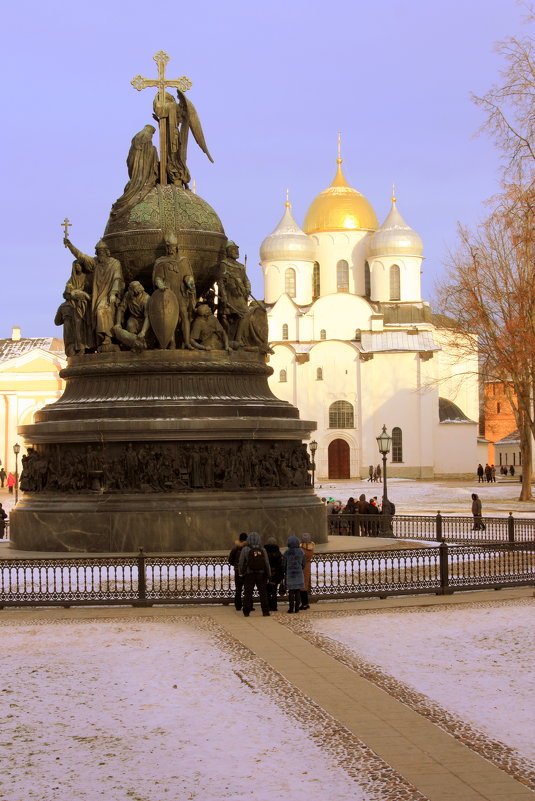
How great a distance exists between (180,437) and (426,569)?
4578 millimetres

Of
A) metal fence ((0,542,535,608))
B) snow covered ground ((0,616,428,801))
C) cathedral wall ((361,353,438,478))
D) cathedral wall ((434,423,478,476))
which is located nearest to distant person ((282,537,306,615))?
metal fence ((0,542,535,608))

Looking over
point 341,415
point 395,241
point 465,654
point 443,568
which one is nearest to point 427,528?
point 443,568

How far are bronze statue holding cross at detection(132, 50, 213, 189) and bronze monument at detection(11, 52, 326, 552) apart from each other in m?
0.04

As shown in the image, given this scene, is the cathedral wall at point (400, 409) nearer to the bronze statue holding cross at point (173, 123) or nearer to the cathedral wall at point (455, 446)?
the cathedral wall at point (455, 446)

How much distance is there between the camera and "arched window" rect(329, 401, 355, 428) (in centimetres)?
8069

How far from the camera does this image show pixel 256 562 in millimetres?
15344

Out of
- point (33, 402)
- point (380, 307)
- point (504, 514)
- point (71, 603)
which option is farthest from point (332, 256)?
point (71, 603)

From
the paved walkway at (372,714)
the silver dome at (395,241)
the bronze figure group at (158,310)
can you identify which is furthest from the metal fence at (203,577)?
the silver dome at (395,241)

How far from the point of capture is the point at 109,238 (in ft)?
74.4

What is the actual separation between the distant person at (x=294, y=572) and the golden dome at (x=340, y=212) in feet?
245

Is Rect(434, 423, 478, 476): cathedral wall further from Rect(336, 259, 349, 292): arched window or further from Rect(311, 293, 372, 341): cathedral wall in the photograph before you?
Rect(336, 259, 349, 292): arched window

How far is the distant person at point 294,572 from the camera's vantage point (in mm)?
15609

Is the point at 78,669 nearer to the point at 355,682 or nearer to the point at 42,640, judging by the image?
the point at 42,640

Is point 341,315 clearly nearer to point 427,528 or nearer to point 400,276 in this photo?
point 400,276
